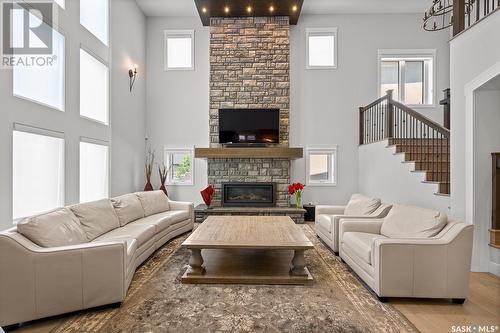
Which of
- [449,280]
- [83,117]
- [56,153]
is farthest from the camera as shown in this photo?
[83,117]

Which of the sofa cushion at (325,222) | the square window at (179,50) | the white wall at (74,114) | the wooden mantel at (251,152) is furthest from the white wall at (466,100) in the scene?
the square window at (179,50)

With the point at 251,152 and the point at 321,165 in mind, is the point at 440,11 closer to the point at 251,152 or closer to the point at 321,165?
the point at 321,165

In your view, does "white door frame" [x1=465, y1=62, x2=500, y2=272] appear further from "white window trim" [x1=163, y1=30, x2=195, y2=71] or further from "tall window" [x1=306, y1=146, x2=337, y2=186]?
"white window trim" [x1=163, y1=30, x2=195, y2=71]

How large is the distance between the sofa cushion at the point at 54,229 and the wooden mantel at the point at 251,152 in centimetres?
364

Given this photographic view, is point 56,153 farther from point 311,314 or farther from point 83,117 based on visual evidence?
point 311,314

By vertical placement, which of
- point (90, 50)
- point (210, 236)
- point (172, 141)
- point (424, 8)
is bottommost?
point (210, 236)

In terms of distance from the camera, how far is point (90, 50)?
5.02m

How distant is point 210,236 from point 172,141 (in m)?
4.72

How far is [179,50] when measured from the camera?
7742mm

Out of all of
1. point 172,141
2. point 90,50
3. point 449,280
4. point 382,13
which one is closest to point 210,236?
point 449,280

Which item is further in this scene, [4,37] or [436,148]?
[436,148]

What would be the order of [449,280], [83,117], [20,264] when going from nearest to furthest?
[20,264], [449,280], [83,117]

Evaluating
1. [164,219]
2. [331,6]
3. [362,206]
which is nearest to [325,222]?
[362,206]

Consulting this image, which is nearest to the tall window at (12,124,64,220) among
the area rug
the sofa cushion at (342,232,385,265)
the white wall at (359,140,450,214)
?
the area rug
